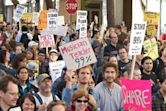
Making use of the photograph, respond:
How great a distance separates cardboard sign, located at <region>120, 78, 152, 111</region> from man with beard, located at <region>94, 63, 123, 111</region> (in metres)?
0.49

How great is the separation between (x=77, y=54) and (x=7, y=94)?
3.66m

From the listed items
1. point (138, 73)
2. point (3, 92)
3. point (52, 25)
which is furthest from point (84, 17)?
point (3, 92)

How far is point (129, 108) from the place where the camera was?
7906 millimetres

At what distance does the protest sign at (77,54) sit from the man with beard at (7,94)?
3389mm

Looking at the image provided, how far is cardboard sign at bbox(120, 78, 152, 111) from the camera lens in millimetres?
7805

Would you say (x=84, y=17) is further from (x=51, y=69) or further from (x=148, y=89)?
(x=148, y=89)

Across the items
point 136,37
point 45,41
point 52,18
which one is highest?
point 52,18

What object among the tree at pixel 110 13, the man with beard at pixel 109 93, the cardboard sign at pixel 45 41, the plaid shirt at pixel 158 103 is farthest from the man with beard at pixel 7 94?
the tree at pixel 110 13

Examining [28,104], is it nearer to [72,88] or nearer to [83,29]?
[72,88]

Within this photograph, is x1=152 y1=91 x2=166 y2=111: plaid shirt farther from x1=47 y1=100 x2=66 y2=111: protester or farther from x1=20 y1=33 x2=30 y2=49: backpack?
x1=20 y1=33 x2=30 y2=49: backpack

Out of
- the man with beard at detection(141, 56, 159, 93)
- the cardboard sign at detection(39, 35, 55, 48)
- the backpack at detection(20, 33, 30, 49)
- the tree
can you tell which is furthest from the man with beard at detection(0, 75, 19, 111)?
the tree

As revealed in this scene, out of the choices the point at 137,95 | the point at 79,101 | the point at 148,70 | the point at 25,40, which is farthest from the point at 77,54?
the point at 25,40

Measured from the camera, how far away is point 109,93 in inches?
336

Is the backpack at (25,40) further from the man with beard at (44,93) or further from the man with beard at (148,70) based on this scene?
the man with beard at (44,93)
